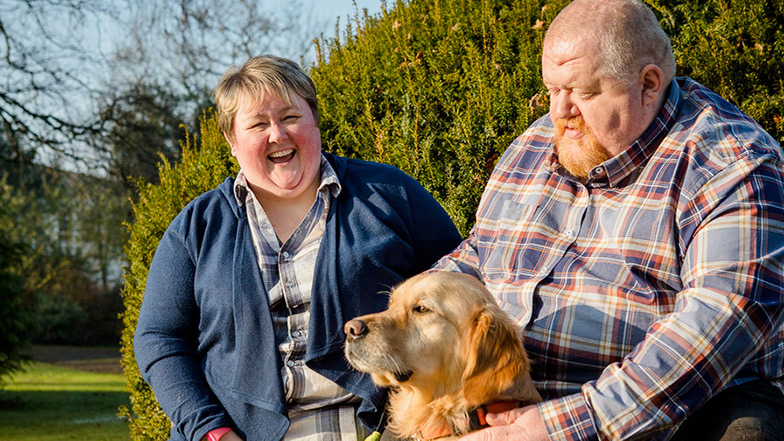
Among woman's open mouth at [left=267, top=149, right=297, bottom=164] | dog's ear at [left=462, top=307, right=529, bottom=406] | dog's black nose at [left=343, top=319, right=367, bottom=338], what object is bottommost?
dog's ear at [left=462, top=307, right=529, bottom=406]

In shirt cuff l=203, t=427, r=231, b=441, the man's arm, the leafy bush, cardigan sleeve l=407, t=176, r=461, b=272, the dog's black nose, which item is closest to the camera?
the man's arm

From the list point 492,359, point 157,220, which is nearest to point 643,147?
point 492,359

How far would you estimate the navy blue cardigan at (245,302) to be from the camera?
2.99 m

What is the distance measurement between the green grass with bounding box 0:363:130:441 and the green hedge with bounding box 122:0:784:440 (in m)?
4.77

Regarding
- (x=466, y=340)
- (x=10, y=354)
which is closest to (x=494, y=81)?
(x=466, y=340)

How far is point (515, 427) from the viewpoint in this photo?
2.34 m

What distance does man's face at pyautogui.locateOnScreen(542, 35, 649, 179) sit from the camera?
2.66 m

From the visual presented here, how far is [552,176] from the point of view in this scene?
2.99 meters

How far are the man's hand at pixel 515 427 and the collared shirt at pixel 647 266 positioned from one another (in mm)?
41

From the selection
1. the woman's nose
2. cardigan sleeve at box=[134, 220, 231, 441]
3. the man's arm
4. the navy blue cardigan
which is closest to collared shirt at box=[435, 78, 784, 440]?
the man's arm

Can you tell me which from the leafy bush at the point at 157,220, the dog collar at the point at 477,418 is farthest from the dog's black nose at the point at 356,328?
the leafy bush at the point at 157,220

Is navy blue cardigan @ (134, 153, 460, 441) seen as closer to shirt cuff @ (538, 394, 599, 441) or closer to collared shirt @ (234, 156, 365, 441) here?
collared shirt @ (234, 156, 365, 441)

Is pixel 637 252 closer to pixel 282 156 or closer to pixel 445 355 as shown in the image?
pixel 445 355

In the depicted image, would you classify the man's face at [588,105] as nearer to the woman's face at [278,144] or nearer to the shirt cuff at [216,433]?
the woman's face at [278,144]
